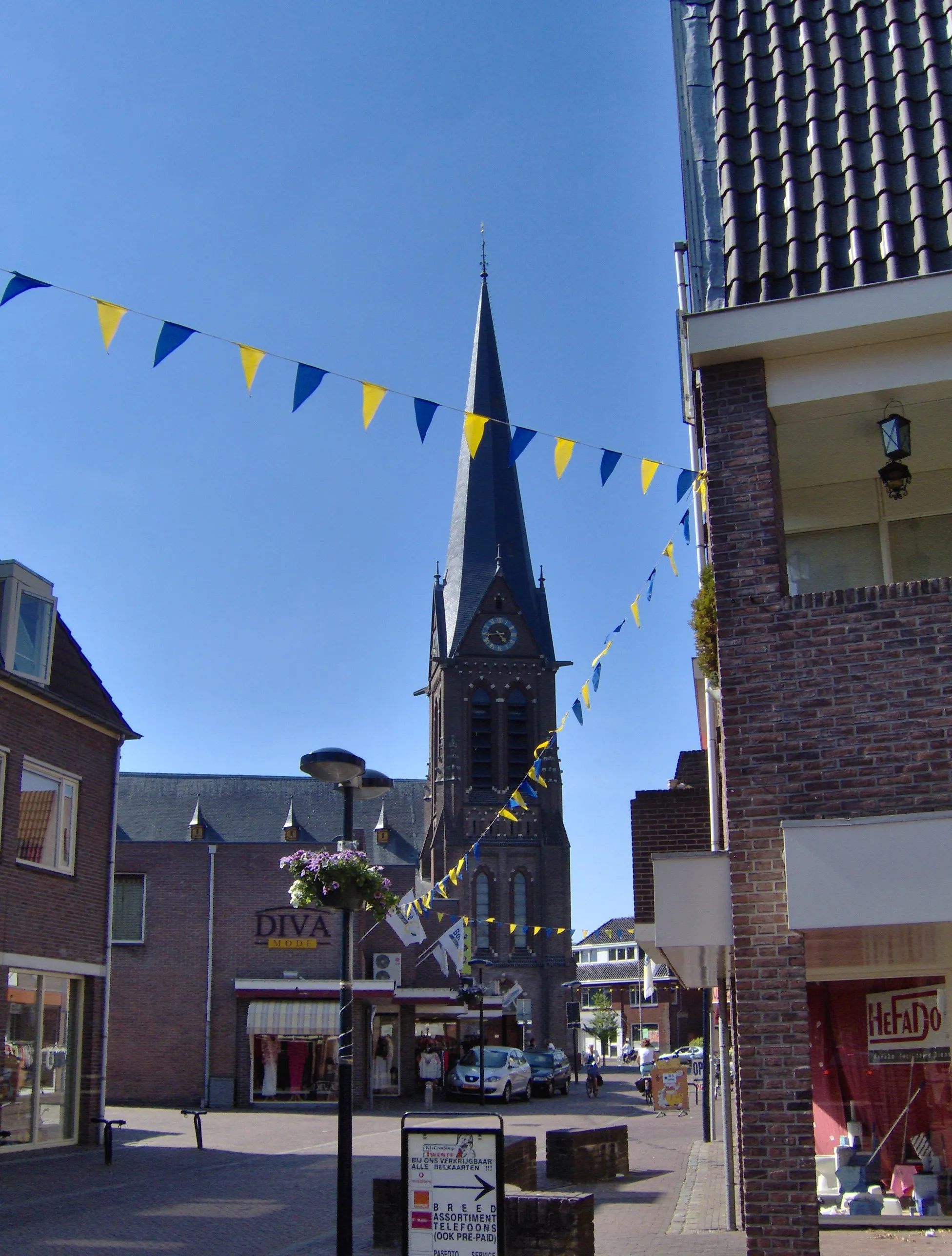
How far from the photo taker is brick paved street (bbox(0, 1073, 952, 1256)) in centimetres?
1109

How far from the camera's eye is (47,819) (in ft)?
61.6

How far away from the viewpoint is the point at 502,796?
6725 cm

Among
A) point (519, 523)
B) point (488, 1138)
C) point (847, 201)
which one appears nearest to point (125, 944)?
point (488, 1138)

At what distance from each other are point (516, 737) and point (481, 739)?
74.2 inches

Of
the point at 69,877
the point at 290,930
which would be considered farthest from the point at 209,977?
the point at 69,877

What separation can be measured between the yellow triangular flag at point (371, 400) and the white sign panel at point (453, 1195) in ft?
15.8

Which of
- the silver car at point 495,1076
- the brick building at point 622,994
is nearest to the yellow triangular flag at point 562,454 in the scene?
the silver car at point 495,1076

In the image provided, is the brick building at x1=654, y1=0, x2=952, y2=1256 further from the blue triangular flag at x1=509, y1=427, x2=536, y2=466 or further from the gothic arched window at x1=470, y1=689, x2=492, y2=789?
the gothic arched window at x1=470, y1=689, x2=492, y2=789

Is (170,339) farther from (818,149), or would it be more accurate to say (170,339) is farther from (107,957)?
(107,957)

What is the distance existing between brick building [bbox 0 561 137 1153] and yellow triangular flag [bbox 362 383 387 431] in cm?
972

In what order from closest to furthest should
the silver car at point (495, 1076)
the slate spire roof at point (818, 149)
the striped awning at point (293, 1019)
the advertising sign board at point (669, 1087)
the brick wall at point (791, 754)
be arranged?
1. the brick wall at point (791, 754)
2. the slate spire roof at point (818, 149)
3. the advertising sign board at point (669, 1087)
4. the striped awning at point (293, 1019)
5. the silver car at point (495, 1076)

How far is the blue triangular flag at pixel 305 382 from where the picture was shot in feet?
30.0

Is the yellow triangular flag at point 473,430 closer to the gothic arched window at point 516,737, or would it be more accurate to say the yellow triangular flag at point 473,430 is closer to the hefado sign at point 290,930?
the hefado sign at point 290,930

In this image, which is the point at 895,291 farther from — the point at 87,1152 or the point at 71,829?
the point at 87,1152
